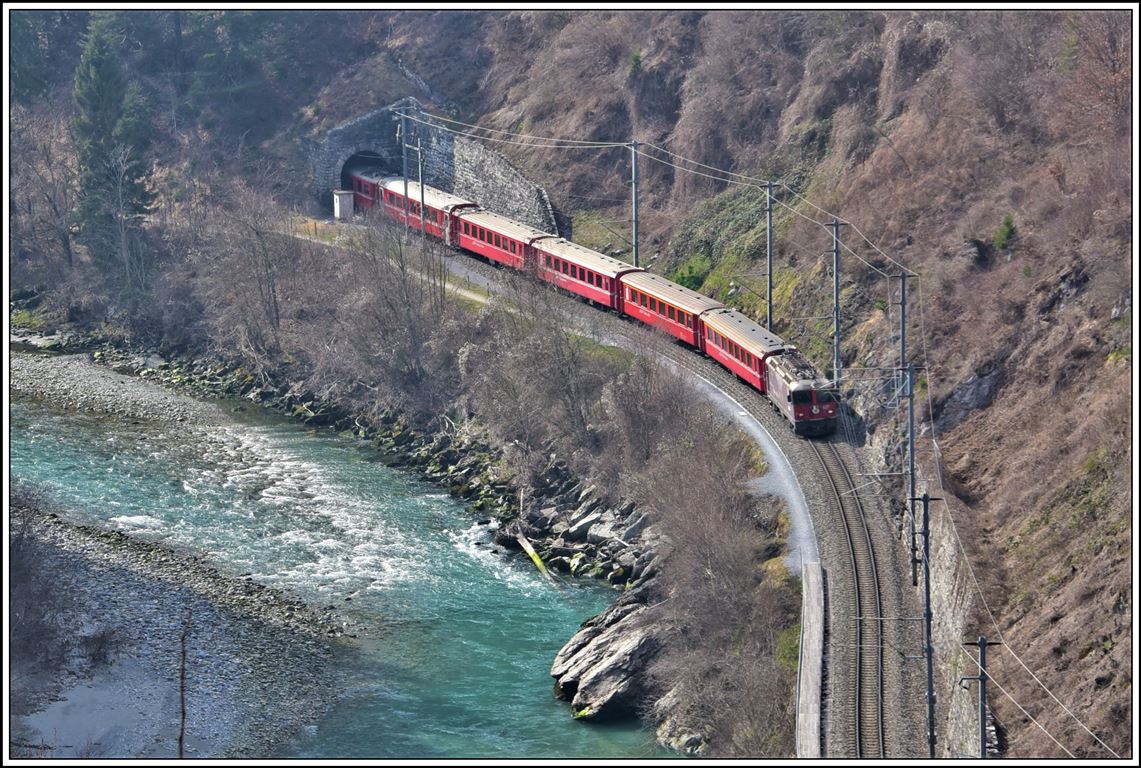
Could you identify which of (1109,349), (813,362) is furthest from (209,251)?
(1109,349)

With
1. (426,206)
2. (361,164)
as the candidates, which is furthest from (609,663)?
(361,164)

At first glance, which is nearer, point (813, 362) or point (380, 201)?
point (813, 362)

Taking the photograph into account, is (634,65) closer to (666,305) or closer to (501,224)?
(501,224)

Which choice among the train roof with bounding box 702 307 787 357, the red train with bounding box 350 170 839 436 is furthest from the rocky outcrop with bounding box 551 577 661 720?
the train roof with bounding box 702 307 787 357

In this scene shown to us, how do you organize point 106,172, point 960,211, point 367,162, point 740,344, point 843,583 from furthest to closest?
point 367,162
point 106,172
point 960,211
point 740,344
point 843,583

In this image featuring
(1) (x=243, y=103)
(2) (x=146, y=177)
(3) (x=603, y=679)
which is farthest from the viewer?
(1) (x=243, y=103)


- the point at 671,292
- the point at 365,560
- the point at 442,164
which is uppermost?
the point at 442,164

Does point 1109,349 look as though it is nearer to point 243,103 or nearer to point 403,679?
point 403,679
